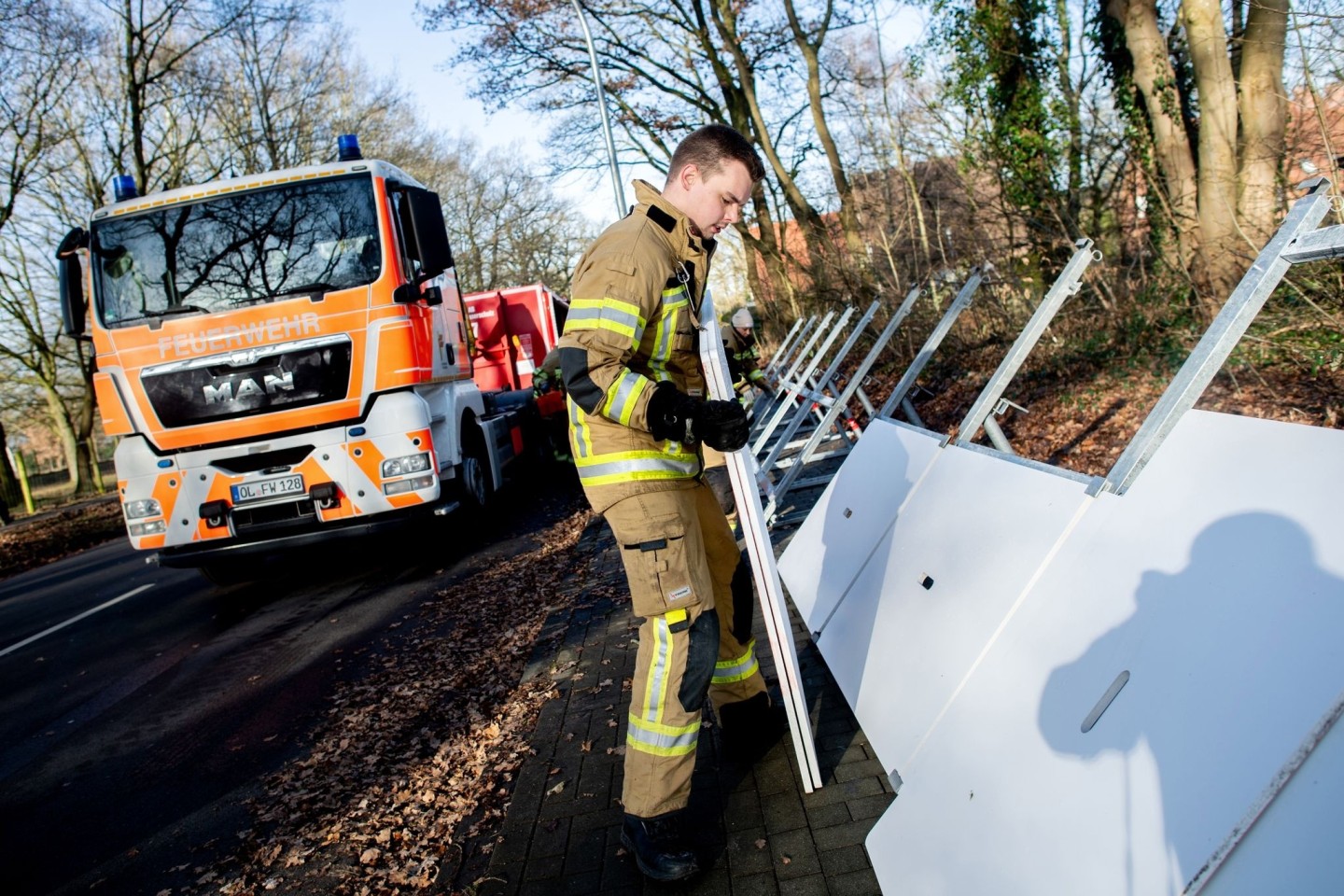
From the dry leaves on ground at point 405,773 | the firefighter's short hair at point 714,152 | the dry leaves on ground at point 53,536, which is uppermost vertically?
the firefighter's short hair at point 714,152

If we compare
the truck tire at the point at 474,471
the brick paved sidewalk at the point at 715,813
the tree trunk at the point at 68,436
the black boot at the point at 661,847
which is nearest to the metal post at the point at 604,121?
the truck tire at the point at 474,471

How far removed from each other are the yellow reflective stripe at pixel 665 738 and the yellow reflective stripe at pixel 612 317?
1.08 metres

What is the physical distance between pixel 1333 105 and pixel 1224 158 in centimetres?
240

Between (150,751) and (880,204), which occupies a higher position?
(880,204)

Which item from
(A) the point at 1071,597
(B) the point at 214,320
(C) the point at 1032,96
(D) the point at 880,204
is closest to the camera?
(A) the point at 1071,597

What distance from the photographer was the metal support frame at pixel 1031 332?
300 cm

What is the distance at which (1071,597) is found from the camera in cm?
198

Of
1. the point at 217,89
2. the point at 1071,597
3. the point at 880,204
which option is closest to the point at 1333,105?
the point at 1071,597

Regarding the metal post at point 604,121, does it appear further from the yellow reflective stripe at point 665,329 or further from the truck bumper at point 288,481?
the yellow reflective stripe at point 665,329

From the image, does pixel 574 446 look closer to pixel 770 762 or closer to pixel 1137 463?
pixel 770 762

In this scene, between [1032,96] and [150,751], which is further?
[1032,96]

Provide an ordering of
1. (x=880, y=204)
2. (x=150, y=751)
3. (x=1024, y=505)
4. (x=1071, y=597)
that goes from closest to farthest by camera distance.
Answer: (x=1071, y=597) < (x=1024, y=505) < (x=150, y=751) < (x=880, y=204)

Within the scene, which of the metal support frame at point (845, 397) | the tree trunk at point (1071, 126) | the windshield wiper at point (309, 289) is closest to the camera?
the metal support frame at point (845, 397)

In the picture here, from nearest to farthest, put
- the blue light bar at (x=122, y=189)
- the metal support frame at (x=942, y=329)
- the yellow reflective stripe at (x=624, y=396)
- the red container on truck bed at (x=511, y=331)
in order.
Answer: the yellow reflective stripe at (x=624, y=396), the metal support frame at (x=942, y=329), the blue light bar at (x=122, y=189), the red container on truck bed at (x=511, y=331)
